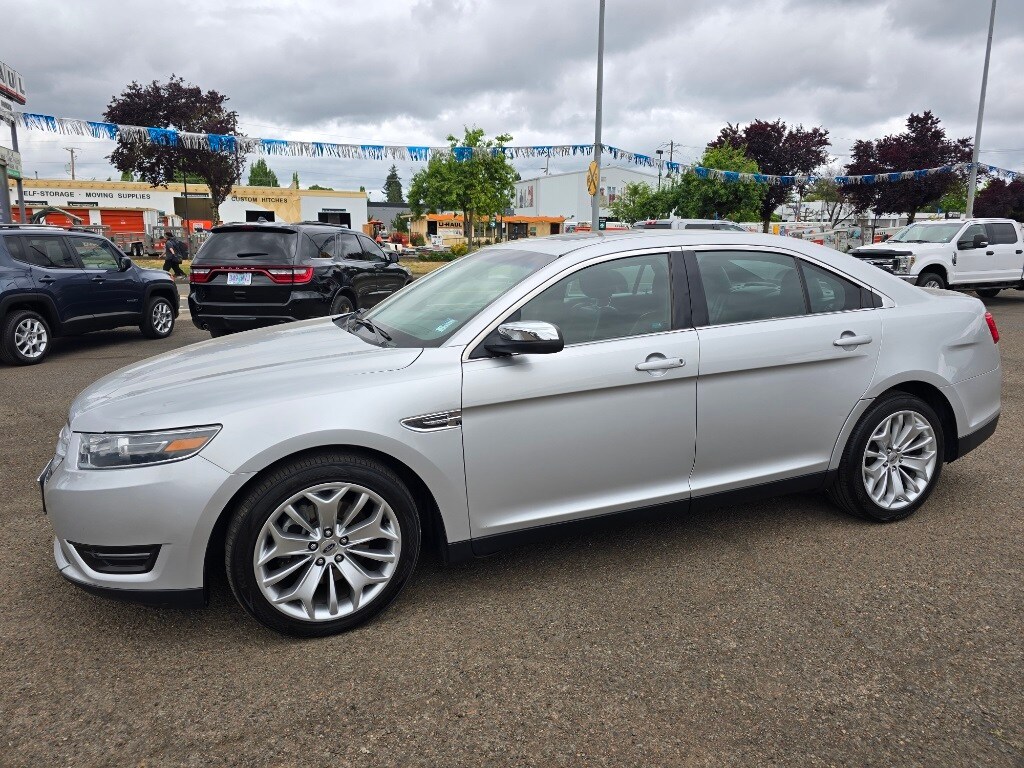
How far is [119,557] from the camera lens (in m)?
2.79

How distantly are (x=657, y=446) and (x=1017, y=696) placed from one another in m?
1.58

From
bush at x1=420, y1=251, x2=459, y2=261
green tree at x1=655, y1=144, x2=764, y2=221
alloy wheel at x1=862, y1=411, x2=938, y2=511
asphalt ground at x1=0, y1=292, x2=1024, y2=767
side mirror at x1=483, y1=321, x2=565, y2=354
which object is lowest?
asphalt ground at x1=0, y1=292, x2=1024, y2=767

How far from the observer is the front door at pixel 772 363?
3.56 m

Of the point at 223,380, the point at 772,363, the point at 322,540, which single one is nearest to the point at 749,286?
the point at 772,363

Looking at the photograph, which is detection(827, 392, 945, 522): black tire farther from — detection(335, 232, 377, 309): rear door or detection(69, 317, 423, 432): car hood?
detection(335, 232, 377, 309): rear door

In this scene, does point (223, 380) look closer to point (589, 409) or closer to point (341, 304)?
point (589, 409)

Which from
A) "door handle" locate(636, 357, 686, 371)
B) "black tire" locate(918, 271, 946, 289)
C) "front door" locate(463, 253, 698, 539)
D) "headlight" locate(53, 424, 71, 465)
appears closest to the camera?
"headlight" locate(53, 424, 71, 465)

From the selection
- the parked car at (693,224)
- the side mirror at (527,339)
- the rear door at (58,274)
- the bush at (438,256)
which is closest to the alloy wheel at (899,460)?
the side mirror at (527,339)

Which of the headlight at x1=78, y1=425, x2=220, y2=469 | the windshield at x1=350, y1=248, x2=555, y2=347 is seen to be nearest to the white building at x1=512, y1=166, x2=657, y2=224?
the windshield at x1=350, y1=248, x2=555, y2=347

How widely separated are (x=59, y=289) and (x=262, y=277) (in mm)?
2528

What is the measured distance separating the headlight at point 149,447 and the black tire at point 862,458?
3089mm

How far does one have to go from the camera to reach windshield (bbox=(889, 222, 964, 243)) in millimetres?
15344

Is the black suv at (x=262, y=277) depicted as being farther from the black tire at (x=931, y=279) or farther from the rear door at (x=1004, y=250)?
the rear door at (x=1004, y=250)

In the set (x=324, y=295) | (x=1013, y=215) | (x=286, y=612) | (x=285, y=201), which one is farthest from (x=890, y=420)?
(x=285, y=201)
